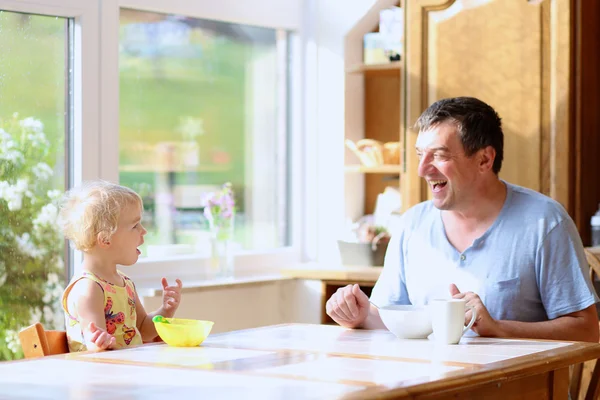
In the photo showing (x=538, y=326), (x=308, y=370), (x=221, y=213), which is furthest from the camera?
(x=221, y=213)

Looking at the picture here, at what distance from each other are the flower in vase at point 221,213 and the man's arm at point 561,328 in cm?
182

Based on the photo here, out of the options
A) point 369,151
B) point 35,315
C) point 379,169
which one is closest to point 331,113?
point 369,151

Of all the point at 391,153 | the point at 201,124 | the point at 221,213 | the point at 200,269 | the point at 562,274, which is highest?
the point at 201,124

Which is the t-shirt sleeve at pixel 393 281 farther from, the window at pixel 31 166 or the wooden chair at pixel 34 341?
the window at pixel 31 166

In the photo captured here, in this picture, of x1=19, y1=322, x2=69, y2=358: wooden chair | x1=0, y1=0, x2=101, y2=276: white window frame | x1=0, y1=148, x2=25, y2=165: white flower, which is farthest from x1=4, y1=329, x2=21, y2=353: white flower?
x1=19, y1=322, x2=69, y2=358: wooden chair

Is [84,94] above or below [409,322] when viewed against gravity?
above

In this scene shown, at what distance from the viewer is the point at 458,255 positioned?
251cm

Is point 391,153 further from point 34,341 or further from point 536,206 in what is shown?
point 34,341

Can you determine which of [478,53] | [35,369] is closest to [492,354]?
[35,369]

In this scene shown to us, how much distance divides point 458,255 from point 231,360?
86cm

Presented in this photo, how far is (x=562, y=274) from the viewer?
95.7 inches

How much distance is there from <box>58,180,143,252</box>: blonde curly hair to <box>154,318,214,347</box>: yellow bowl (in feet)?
1.68

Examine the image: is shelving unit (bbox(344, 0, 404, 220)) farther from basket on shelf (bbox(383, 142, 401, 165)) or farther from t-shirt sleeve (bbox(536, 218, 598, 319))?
t-shirt sleeve (bbox(536, 218, 598, 319))

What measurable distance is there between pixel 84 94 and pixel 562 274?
1902 mm
